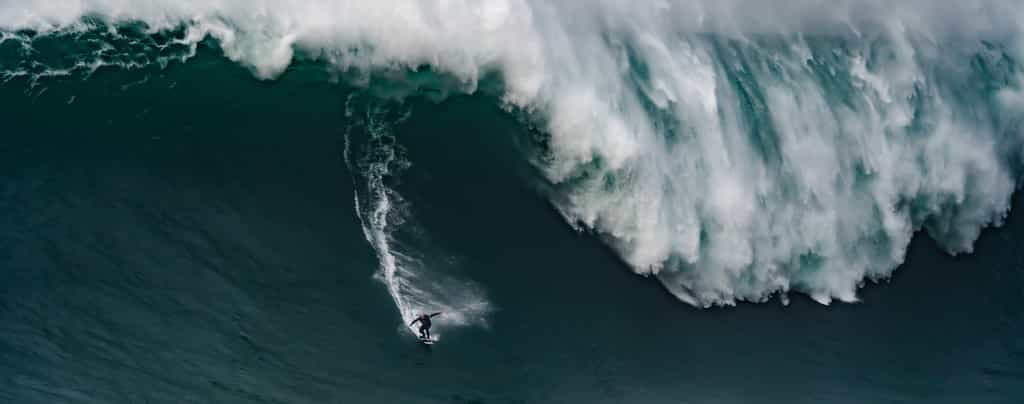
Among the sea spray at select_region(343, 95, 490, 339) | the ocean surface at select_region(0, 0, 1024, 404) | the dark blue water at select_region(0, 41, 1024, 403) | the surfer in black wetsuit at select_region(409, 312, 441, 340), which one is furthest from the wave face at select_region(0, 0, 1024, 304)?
the surfer in black wetsuit at select_region(409, 312, 441, 340)

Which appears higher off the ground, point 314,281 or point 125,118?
point 125,118

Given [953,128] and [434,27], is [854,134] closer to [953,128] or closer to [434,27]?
[953,128]

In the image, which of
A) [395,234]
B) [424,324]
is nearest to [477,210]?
[395,234]

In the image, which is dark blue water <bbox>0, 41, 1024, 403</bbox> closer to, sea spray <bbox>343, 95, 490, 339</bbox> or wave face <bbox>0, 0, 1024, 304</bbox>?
sea spray <bbox>343, 95, 490, 339</bbox>

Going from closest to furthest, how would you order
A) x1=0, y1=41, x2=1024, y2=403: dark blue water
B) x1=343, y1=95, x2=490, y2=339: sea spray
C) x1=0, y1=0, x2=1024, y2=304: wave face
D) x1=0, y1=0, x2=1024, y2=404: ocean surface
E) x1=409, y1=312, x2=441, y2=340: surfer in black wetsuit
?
x1=0, y1=41, x2=1024, y2=403: dark blue water → x1=0, y1=0, x2=1024, y2=404: ocean surface → x1=409, y1=312, x2=441, y2=340: surfer in black wetsuit → x1=343, y1=95, x2=490, y2=339: sea spray → x1=0, y1=0, x2=1024, y2=304: wave face

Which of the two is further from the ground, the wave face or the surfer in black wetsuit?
the wave face

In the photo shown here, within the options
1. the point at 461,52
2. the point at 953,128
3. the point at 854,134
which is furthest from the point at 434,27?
the point at 953,128

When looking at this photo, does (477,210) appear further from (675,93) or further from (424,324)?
(675,93)
